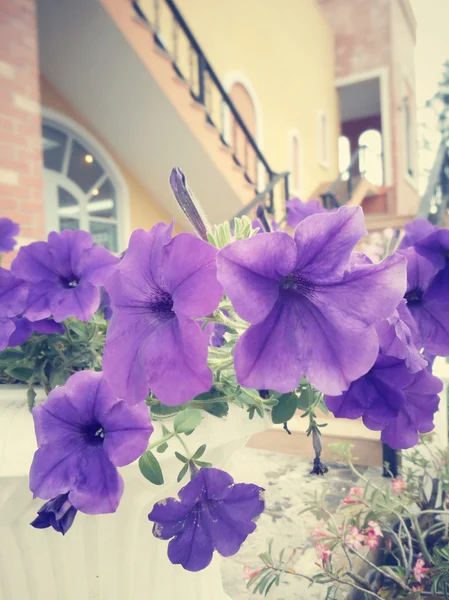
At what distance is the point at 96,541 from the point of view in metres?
0.64

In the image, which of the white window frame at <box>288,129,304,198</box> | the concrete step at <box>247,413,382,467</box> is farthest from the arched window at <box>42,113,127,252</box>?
the white window frame at <box>288,129,304,198</box>

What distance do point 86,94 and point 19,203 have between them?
242 cm

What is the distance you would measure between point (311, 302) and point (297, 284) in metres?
0.02

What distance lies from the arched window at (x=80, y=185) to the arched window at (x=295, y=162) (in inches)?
163

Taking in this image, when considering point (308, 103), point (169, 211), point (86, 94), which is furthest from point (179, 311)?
point (308, 103)

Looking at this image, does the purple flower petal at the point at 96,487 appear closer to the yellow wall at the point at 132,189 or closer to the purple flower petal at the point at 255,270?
the purple flower petal at the point at 255,270

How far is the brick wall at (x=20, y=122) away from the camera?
110 inches

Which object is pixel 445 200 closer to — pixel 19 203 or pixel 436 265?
pixel 19 203

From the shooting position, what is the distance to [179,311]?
14.2 inches

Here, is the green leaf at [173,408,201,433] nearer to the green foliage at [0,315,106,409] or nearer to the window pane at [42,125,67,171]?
the green foliage at [0,315,106,409]

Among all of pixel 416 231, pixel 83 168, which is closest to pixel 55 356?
pixel 416 231

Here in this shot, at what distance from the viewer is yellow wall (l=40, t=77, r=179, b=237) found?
475cm

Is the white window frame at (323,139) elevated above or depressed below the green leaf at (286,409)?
above

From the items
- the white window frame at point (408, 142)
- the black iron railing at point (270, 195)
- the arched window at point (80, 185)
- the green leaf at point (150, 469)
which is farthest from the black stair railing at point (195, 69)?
the white window frame at point (408, 142)
